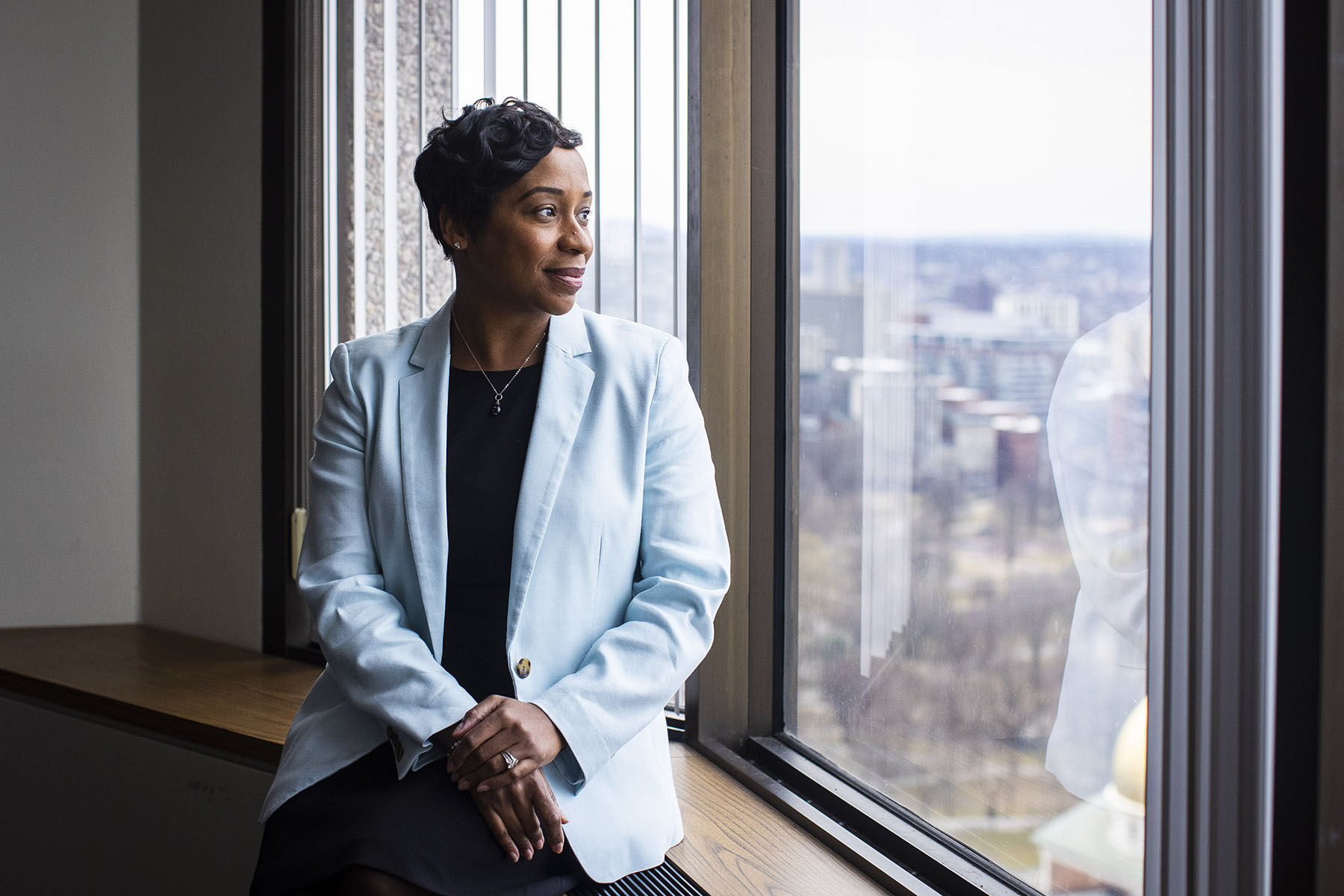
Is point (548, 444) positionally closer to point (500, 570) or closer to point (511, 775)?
point (500, 570)

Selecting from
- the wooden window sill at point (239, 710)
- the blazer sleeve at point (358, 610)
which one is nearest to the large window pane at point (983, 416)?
the wooden window sill at point (239, 710)

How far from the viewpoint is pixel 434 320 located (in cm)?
170

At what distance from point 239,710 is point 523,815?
4.03 ft

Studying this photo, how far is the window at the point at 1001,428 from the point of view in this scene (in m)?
0.88

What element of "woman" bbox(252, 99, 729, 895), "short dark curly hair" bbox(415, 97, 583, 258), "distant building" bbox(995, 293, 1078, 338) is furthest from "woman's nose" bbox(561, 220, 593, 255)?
"distant building" bbox(995, 293, 1078, 338)

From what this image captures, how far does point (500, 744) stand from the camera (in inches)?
52.6

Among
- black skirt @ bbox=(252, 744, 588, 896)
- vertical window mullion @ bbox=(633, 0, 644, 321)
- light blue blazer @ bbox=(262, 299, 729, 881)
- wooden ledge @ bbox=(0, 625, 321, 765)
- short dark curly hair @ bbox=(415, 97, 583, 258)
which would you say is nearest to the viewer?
black skirt @ bbox=(252, 744, 588, 896)

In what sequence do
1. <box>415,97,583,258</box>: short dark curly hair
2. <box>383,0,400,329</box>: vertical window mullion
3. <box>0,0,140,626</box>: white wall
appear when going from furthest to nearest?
<box>0,0,140,626</box>: white wall → <box>383,0,400,329</box>: vertical window mullion → <box>415,97,583,258</box>: short dark curly hair

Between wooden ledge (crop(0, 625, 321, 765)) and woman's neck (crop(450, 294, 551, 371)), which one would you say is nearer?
woman's neck (crop(450, 294, 551, 371))

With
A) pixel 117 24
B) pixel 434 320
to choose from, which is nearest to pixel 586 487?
pixel 434 320

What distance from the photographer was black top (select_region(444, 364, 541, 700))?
1.50m

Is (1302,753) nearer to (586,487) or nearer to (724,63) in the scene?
(586,487)

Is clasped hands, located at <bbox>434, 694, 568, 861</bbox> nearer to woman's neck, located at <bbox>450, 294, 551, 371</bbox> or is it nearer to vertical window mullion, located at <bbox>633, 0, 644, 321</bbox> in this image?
woman's neck, located at <bbox>450, 294, 551, 371</bbox>

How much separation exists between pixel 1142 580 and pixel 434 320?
3.73 ft
